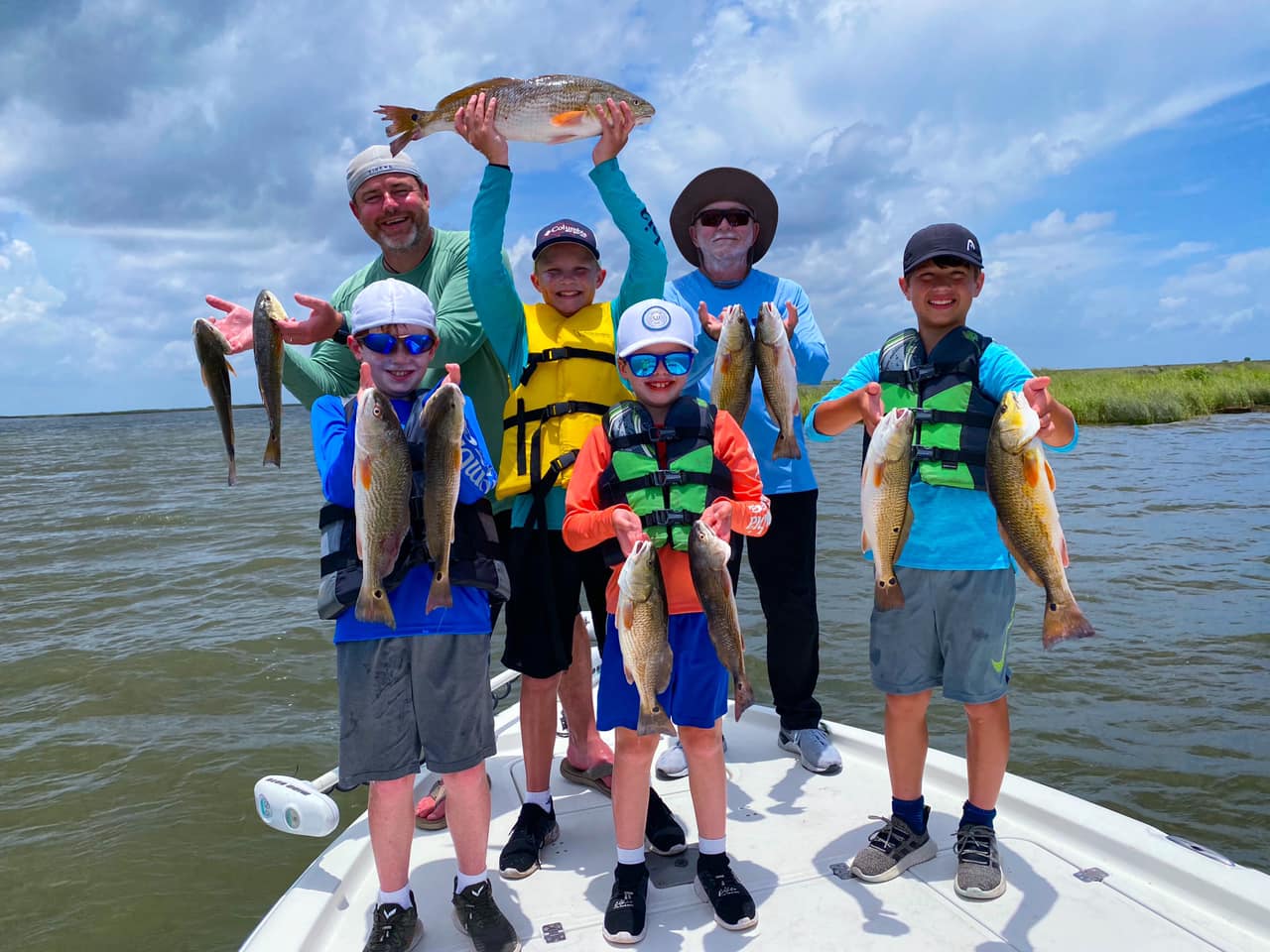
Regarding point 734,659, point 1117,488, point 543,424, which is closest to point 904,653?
point 734,659

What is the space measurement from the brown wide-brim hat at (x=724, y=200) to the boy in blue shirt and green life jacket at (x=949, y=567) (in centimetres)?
150

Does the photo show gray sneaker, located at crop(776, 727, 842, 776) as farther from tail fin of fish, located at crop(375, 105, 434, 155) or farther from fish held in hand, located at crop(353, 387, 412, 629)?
tail fin of fish, located at crop(375, 105, 434, 155)

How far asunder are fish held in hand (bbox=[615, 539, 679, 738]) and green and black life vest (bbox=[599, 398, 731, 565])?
0.31 meters

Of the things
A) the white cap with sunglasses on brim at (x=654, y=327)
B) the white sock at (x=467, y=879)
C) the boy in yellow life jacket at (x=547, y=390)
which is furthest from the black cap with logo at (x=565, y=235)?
the white sock at (x=467, y=879)

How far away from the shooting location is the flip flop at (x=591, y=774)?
459cm

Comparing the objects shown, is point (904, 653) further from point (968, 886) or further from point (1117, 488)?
point (1117, 488)

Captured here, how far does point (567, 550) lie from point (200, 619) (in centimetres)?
915

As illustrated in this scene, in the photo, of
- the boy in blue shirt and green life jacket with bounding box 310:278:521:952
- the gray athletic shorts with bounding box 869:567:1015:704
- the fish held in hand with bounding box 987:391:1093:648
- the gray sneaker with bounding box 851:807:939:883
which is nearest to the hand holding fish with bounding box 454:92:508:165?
the boy in blue shirt and green life jacket with bounding box 310:278:521:952

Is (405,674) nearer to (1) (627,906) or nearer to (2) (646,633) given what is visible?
(2) (646,633)

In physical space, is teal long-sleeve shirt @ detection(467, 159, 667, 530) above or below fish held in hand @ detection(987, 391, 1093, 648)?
above

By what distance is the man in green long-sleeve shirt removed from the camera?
395 centimetres

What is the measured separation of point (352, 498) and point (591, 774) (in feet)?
7.42

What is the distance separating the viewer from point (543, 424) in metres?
4.03

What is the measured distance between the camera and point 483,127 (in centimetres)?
394
